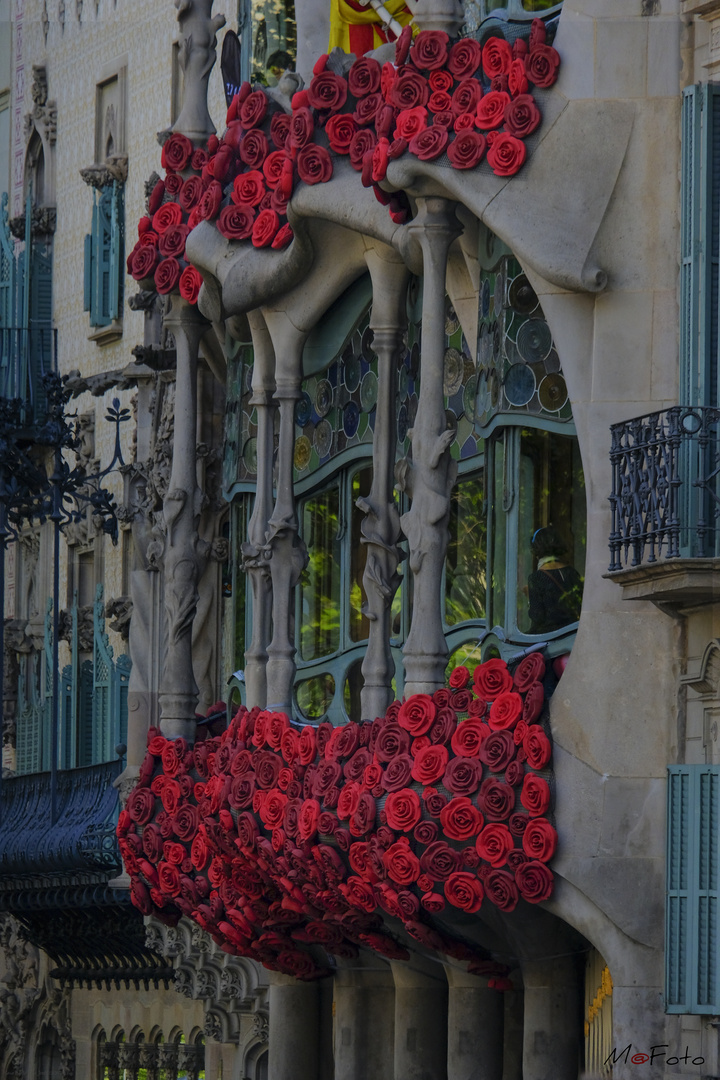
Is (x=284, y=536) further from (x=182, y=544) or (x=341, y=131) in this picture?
(x=341, y=131)

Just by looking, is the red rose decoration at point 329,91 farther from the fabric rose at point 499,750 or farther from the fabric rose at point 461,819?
the fabric rose at point 461,819

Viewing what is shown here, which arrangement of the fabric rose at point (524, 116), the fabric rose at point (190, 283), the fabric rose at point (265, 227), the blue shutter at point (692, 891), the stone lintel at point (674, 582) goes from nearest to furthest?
the stone lintel at point (674, 582), the blue shutter at point (692, 891), the fabric rose at point (524, 116), the fabric rose at point (265, 227), the fabric rose at point (190, 283)

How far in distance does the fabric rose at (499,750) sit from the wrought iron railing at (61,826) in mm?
8432

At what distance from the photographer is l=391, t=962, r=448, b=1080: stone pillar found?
79.6 feet

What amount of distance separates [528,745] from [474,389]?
283 cm

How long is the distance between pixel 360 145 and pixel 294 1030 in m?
7.30

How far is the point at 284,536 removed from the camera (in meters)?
24.6

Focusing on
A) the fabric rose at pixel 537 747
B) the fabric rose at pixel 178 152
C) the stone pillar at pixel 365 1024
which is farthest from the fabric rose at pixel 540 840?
the fabric rose at pixel 178 152

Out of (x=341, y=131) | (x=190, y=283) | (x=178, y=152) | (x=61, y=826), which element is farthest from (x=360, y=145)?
(x=61, y=826)

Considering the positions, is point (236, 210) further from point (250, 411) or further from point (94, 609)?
point (94, 609)

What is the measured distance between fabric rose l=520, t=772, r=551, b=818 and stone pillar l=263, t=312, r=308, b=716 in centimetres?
365

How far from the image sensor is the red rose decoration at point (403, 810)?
21453 millimetres

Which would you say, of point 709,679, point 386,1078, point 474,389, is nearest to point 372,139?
point 474,389

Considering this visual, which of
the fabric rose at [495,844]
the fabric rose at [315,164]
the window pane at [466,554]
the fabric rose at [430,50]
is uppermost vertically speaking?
the fabric rose at [430,50]
